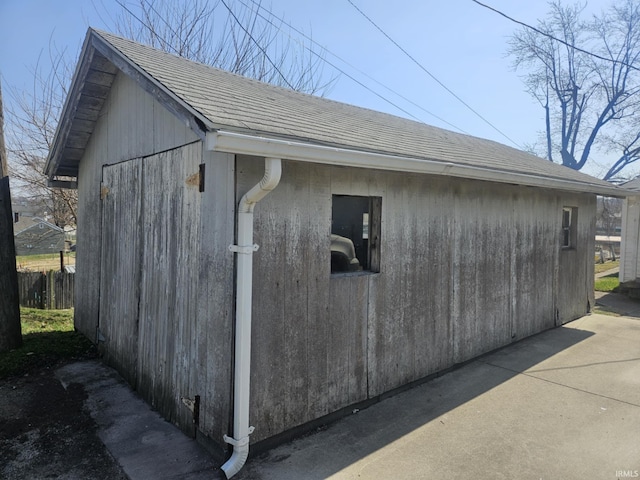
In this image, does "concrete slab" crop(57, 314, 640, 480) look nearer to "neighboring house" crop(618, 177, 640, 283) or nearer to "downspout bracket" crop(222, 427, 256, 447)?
"downspout bracket" crop(222, 427, 256, 447)

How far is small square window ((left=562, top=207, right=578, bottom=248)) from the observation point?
781 centimetres

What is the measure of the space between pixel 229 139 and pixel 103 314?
3996 mm

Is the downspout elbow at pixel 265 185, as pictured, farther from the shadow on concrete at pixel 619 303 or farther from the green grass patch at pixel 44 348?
the shadow on concrete at pixel 619 303

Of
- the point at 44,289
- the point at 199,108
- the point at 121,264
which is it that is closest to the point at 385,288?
the point at 199,108

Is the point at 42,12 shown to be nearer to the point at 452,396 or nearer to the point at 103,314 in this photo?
the point at 103,314

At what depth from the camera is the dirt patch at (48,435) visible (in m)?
3.08

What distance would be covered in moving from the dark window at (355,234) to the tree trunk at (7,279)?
4.86 metres

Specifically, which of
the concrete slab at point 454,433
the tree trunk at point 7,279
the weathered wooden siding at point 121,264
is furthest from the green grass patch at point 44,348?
the weathered wooden siding at point 121,264

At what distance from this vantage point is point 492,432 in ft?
12.0

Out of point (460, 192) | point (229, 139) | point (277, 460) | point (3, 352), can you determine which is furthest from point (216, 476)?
point (3, 352)

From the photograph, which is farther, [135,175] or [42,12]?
[42,12]

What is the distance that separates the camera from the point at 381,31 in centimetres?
966

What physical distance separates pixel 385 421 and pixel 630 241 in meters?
11.1

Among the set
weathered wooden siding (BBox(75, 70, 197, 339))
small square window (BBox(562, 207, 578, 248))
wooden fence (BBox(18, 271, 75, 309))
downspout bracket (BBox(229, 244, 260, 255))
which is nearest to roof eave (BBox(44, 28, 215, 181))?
weathered wooden siding (BBox(75, 70, 197, 339))
